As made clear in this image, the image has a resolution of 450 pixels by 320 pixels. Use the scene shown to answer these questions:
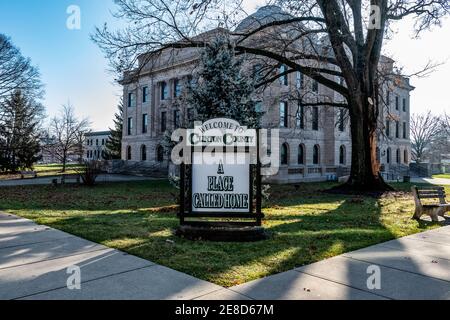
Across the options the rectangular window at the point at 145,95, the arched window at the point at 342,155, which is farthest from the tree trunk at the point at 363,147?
the rectangular window at the point at 145,95

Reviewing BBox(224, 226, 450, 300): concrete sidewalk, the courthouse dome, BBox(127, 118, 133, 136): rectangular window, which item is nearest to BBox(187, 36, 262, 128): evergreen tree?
the courthouse dome

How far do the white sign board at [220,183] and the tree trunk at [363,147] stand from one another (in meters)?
14.4

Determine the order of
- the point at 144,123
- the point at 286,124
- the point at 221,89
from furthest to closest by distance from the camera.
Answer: the point at 144,123 < the point at 286,124 < the point at 221,89

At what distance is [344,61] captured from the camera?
19625 mm

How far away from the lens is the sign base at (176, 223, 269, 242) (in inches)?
282

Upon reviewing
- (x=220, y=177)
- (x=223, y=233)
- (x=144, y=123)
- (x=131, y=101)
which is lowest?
(x=223, y=233)

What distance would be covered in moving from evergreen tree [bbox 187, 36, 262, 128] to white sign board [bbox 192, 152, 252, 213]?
20.8ft

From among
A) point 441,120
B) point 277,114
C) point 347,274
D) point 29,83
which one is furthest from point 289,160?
point 441,120

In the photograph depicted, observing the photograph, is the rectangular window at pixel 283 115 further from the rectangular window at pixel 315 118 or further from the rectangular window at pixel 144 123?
the rectangular window at pixel 144 123

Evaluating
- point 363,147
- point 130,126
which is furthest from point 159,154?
point 363,147

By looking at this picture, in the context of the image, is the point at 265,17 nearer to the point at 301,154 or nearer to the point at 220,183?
the point at 220,183

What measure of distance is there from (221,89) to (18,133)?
39.0m

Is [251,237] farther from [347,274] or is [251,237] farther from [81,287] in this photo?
[81,287]

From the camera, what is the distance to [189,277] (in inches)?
190
